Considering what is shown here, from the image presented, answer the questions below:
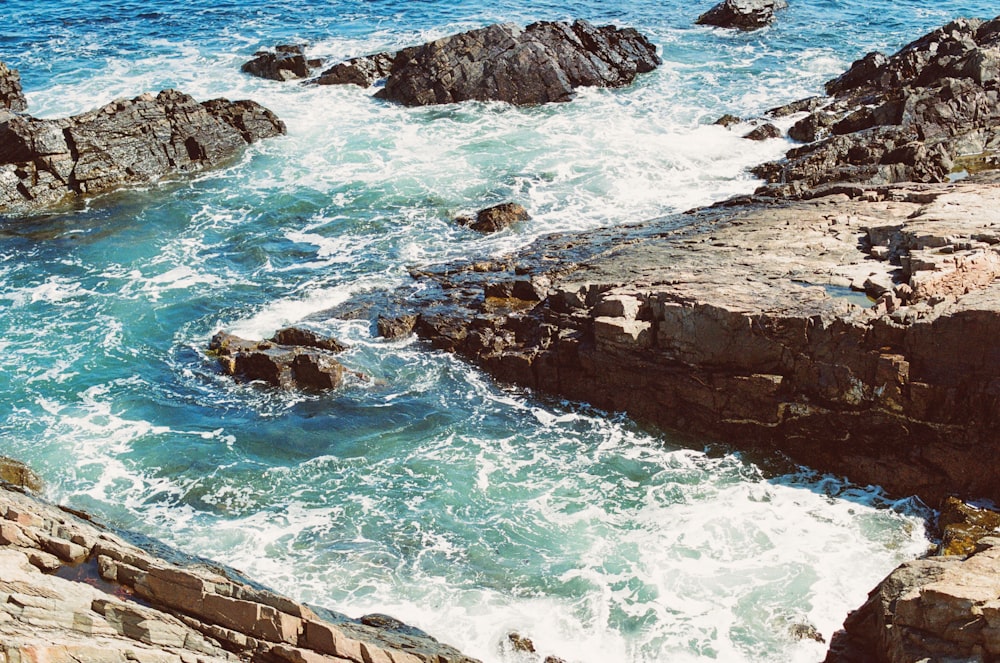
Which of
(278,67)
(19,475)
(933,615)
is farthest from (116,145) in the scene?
(933,615)

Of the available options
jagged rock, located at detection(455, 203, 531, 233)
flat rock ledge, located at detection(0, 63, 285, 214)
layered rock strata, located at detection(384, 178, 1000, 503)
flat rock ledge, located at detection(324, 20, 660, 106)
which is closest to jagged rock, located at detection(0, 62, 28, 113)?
flat rock ledge, located at detection(0, 63, 285, 214)

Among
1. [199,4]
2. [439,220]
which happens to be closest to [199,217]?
[439,220]

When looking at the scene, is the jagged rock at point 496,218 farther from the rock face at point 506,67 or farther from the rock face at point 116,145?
the rock face at point 506,67

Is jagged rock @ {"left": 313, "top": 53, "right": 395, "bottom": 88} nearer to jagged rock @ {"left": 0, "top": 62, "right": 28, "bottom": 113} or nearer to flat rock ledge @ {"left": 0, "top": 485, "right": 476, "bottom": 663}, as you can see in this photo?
jagged rock @ {"left": 0, "top": 62, "right": 28, "bottom": 113}

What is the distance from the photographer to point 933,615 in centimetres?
1251

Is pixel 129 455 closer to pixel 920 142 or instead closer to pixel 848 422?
pixel 848 422

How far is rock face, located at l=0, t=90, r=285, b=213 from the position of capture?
31703 millimetres

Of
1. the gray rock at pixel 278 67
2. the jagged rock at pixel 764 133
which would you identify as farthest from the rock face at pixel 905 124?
the gray rock at pixel 278 67

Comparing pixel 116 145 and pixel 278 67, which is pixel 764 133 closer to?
pixel 278 67

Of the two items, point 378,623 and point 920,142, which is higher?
point 920,142

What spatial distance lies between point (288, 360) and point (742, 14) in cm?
3587

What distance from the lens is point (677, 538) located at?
56.5 feet

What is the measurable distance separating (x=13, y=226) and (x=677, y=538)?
24333 millimetres

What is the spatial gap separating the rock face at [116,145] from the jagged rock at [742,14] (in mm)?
25664
